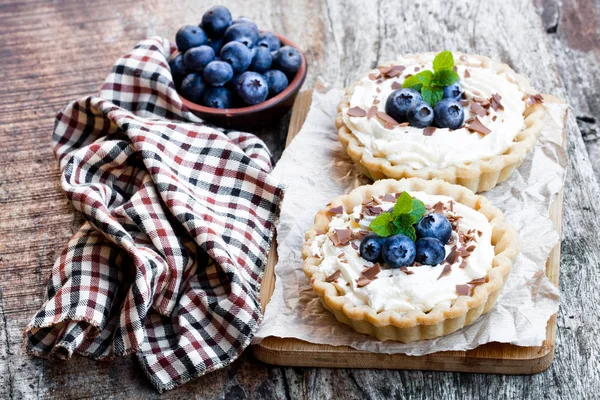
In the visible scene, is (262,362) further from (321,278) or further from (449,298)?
(449,298)

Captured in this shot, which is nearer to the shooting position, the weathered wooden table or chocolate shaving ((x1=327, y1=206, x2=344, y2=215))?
the weathered wooden table

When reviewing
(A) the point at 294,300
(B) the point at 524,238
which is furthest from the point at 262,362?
(B) the point at 524,238

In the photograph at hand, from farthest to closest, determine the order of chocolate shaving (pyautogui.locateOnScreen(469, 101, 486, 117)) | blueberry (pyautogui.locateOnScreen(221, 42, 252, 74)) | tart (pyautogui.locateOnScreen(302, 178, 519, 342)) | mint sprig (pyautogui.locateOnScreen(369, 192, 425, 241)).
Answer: blueberry (pyautogui.locateOnScreen(221, 42, 252, 74)) < chocolate shaving (pyautogui.locateOnScreen(469, 101, 486, 117)) < mint sprig (pyautogui.locateOnScreen(369, 192, 425, 241)) < tart (pyautogui.locateOnScreen(302, 178, 519, 342))

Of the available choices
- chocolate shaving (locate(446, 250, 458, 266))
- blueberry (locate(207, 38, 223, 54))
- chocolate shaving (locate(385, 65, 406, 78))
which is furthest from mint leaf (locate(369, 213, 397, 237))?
blueberry (locate(207, 38, 223, 54))

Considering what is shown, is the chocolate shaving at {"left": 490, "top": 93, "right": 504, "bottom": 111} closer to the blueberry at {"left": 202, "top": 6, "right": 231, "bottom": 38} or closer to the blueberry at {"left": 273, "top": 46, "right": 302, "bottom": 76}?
the blueberry at {"left": 273, "top": 46, "right": 302, "bottom": 76}

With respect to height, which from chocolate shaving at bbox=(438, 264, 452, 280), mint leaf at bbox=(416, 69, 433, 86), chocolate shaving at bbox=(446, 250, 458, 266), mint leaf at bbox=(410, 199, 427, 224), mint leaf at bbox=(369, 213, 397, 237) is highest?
mint leaf at bbox=(416, 69, 433, 86)

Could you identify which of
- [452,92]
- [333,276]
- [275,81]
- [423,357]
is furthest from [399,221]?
[275,81]

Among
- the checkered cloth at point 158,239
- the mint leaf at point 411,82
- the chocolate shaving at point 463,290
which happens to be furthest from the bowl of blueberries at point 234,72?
the chocolate shaving at point 463,290
